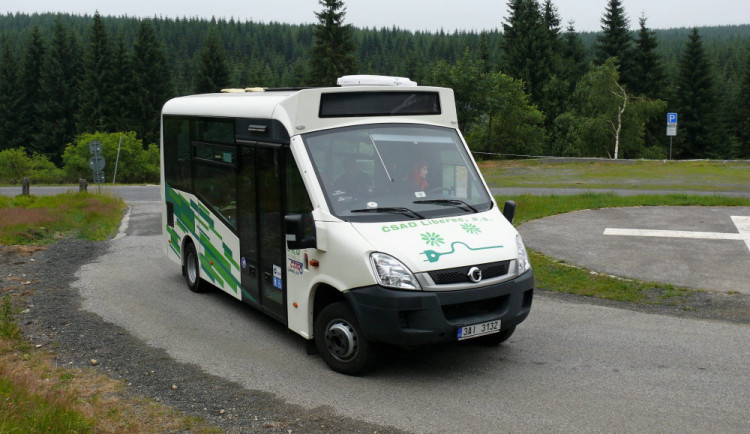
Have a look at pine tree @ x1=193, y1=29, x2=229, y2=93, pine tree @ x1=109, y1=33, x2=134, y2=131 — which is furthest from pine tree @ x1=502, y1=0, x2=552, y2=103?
pine tree @ x1=109, y1=33, x2=134, y2=131

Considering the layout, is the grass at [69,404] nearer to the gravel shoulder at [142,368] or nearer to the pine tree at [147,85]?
the gravel shoulder at [142,368]

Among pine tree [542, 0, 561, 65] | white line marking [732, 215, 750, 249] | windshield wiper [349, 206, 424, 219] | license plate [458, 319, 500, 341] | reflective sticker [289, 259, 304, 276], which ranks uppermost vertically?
pine tree [542, 0, 561, 65]

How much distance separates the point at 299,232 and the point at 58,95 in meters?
91.8

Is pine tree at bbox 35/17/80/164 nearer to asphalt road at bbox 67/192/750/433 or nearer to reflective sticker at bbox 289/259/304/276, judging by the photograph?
asphalt road at bbox 67/192/750/433

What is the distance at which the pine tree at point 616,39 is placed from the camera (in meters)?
70.4

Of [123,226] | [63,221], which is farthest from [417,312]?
[63,221]

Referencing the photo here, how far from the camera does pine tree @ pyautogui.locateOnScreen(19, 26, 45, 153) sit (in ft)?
291

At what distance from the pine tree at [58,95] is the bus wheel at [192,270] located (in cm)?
8191

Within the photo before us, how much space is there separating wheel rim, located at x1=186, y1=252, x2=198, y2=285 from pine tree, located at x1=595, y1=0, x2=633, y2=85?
6583 cm

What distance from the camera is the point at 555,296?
10211 millimetres

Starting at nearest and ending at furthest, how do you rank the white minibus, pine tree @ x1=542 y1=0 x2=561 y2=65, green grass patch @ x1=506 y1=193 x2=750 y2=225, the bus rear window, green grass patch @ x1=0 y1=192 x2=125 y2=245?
the white minibus, the bus rear window, green grass patch @ x1=0 y1=192 x2=125 y2=245, green grass patch @ x1=506 y1=193 x2=750 y2=225, pine tree @ x1=542 y1=0 x2=561 y2=65

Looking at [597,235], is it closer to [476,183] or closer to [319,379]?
[476,183]

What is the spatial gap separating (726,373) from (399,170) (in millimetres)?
3606

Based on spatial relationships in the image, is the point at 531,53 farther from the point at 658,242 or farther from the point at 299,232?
the point at 299,232
